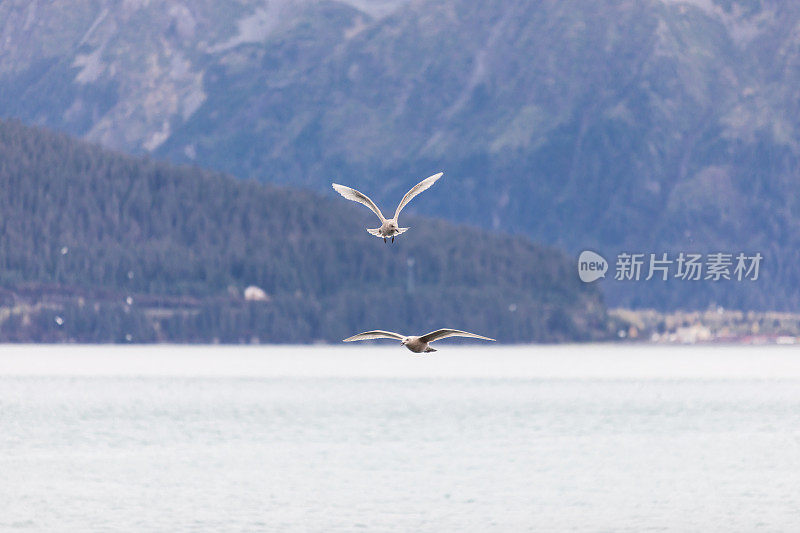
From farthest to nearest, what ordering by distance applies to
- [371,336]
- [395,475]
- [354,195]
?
[395,475] < [371,336] < [354,195]

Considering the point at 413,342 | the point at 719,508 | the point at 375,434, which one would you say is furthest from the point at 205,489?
the point at 413,342

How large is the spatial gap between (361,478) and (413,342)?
77.6 meters

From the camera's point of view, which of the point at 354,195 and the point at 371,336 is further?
the point at 371,336

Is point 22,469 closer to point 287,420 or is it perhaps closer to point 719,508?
point 719,508

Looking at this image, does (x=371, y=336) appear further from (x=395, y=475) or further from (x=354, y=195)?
(x=395, y=475)

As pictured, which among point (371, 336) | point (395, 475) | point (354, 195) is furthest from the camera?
point (395, 475)

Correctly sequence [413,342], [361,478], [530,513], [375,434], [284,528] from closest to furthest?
[413,342]
[284,528]
[530,513]
[361,478]
[375,434]

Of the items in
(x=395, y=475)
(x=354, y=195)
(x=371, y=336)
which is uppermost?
(x=354, y=195)

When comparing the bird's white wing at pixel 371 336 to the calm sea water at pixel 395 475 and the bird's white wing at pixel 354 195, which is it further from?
the calm sea water at pixel 395 475

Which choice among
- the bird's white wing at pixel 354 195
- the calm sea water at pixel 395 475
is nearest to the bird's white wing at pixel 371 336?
the bird's white wing at pixel 354 195

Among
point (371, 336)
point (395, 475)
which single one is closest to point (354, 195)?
point (371, 336)

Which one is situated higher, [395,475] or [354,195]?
[354,195]

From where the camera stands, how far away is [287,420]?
18450 cm

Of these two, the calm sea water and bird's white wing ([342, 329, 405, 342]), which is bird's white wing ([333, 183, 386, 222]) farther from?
the calm sea water
